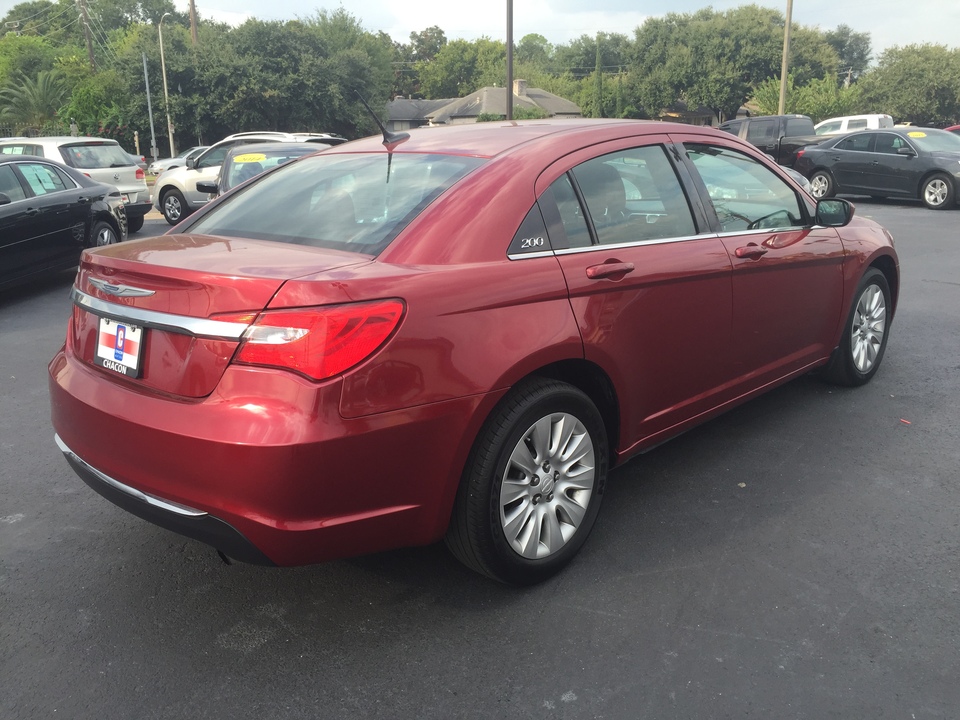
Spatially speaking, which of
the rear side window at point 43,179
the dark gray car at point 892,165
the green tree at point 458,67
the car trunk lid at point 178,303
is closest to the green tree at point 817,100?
the dark gray car at point 892,165

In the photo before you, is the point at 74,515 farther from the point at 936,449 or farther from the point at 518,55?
the point at 518,55

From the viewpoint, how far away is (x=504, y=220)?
2971 millimetres

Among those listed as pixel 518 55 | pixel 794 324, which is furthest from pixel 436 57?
pixel 794 324

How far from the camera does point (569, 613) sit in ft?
9.59

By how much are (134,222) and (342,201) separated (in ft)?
38.3

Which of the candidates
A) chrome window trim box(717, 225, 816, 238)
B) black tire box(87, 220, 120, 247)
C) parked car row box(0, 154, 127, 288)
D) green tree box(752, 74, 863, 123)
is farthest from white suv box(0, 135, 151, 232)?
green tree box(752, 74, 863, 123)

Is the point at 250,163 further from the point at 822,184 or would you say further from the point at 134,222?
the point at 822,184

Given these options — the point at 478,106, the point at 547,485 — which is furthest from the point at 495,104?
the point at 547,485

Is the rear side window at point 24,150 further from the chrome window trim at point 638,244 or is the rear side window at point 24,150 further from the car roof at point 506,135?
the chrome window trim at point 638,244

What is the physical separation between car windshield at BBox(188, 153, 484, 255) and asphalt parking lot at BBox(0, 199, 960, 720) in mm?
1241

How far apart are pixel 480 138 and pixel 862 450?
2463 mm

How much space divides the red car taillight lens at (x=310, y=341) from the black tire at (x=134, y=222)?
12083 millimetres

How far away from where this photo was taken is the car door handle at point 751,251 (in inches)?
152

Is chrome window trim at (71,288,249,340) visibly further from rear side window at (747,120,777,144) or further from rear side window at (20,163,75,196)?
rear side window at (747,120,777,144)
